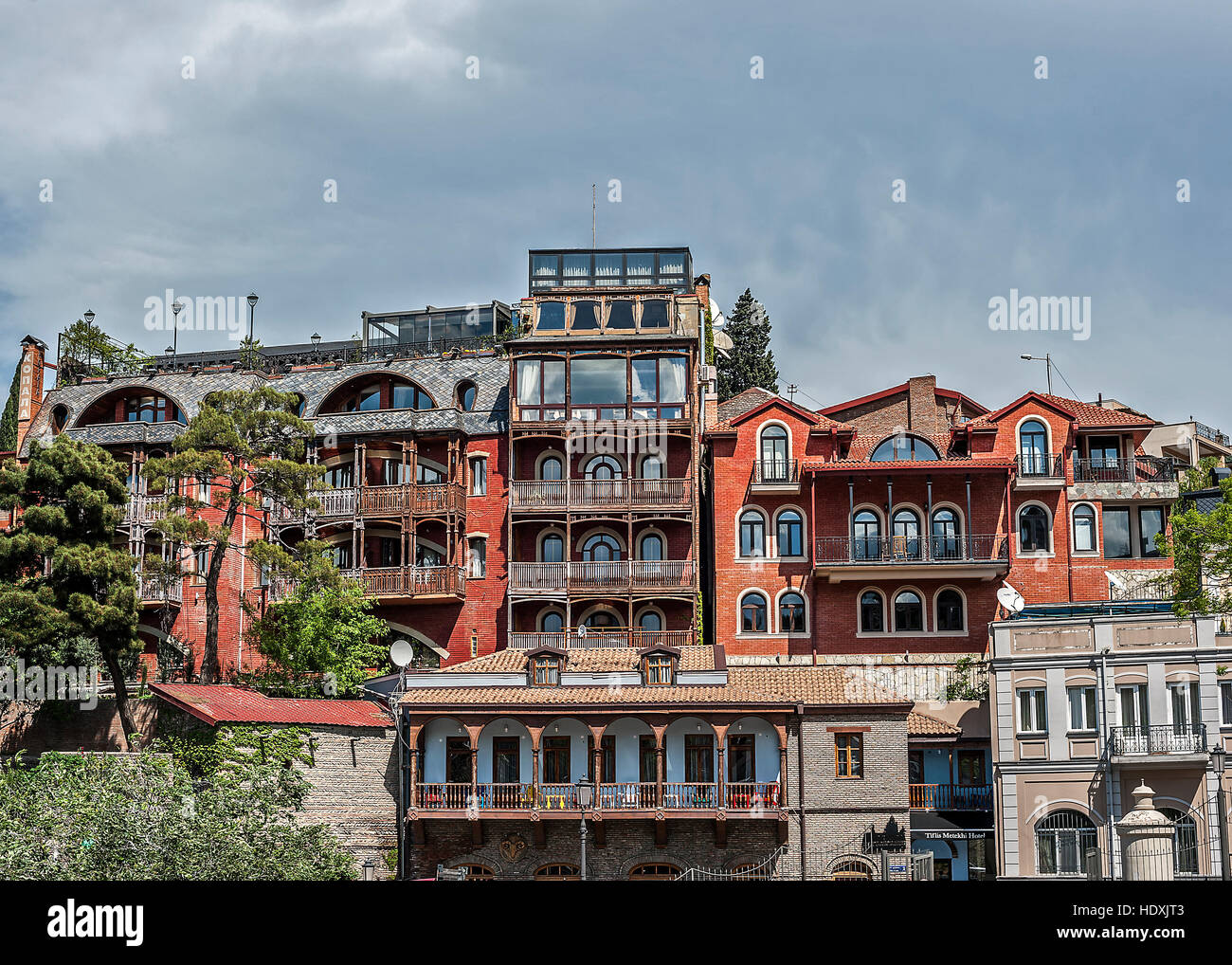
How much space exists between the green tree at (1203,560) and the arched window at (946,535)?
8182mm

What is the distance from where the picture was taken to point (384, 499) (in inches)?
1839

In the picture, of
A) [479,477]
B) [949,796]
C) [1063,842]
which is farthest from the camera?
[479,477]

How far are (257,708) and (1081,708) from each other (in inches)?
843

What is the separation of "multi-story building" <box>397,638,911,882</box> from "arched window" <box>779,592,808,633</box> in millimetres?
8773

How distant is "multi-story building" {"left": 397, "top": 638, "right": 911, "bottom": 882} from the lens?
35500mm

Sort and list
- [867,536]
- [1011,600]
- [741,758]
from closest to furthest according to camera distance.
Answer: [741,758], [1011,600], [867,536]

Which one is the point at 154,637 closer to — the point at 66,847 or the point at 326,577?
the point at 326,577

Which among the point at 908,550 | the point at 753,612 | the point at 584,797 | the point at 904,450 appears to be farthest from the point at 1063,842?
the point at 904,450

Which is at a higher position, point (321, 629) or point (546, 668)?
point (321, 629)

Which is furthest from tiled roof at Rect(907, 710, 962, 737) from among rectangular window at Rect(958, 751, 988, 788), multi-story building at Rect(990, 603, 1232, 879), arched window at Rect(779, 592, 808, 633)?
arched window at Rect(779, 592, 808, 633)

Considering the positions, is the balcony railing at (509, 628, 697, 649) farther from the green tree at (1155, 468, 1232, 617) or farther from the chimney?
the chimney

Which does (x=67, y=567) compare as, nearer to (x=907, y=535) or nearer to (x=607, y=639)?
(x=607, y=639)

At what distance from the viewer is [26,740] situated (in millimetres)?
39719
